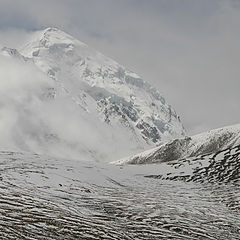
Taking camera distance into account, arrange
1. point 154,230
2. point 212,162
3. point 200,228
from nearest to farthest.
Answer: point 154,230, point 200,228, point 212,162

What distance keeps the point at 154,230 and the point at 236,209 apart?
9.71 meters

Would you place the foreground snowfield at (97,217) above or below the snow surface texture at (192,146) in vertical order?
below

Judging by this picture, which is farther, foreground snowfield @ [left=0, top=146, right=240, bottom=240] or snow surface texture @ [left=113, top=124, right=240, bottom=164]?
snow surface texture @ [left=113, top=124, right=240, bottom=164]

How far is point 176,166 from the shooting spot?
2232 inches

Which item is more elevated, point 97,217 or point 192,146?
point 192,146

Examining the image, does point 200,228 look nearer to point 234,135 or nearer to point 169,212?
point 169,212

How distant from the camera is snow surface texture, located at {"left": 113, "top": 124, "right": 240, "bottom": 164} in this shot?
132 metres

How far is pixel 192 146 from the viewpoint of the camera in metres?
140

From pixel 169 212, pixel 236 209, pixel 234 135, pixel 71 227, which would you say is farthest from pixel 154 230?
pixel 234 135

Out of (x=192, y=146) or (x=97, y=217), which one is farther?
(x=192, y=146)

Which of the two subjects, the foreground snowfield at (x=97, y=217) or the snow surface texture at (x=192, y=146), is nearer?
the foreground snowfield at (x=97, y=217)

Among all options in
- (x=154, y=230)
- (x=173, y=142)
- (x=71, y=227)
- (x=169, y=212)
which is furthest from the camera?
(x=173, y=142)

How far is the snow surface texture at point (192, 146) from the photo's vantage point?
131875 mm

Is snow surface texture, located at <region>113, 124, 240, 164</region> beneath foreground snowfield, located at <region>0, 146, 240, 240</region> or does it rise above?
above
